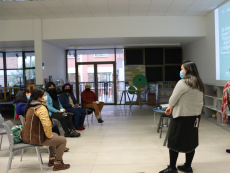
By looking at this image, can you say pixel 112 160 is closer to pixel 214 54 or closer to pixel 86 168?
pixel 86 168

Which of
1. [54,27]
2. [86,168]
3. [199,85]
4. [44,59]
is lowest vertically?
[86,168]

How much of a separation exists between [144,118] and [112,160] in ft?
11.5

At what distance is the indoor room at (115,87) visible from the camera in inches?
117

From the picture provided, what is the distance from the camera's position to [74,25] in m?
6.96

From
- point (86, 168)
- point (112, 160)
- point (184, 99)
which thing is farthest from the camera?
point (112, 160)

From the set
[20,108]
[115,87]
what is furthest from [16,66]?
[20,108]

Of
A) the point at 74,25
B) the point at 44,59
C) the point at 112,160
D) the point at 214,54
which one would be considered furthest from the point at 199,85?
the point at 44,59

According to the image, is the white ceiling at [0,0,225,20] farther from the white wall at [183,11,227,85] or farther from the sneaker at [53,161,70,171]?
the sneaker at [53,161,70,171]

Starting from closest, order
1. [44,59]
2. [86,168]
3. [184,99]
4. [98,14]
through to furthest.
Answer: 1. [184,99]
2. [86,168]
3. [98,14]
4. [44,59]

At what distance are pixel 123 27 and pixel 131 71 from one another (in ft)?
11.0

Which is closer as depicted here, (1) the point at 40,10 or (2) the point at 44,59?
(1) the point at 40,10

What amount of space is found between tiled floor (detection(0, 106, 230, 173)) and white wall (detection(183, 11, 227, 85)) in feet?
5.62

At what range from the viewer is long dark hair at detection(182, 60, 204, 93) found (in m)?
2.72

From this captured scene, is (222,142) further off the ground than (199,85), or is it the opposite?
(199,85)
